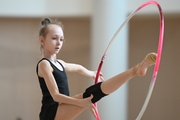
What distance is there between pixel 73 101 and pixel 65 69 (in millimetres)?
416

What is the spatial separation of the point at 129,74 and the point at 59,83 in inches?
18.3

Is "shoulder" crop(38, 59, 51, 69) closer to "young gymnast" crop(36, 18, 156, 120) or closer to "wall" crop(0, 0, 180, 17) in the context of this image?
"young gymnast" crop(36, 18, 156, 120)

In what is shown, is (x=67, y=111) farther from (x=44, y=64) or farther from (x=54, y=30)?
(x=54, y=30)

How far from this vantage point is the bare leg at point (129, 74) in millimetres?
1508

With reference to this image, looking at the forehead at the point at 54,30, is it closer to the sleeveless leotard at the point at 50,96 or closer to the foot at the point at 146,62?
the sleeveless leotard at the point at 50,96

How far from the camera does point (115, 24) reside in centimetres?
273

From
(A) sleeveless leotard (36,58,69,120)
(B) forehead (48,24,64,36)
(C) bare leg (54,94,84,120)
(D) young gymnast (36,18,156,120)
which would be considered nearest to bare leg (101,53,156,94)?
(D) young gymnast (36,18,156,120)

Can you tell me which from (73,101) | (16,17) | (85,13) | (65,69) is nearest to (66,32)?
(85,13)

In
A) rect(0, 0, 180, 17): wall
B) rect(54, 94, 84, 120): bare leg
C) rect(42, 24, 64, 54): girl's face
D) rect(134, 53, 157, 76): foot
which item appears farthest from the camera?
rect(0, 0, 180, 17): wall

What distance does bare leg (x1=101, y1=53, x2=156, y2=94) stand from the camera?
151 cm

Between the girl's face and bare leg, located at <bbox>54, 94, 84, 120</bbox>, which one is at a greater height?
the girl's face

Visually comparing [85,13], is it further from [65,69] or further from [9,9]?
[65,69]

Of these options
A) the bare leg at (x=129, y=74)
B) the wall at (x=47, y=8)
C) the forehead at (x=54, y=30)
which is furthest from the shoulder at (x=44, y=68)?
the wall at (x=47, y=8)

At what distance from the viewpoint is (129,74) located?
1.54 meters
